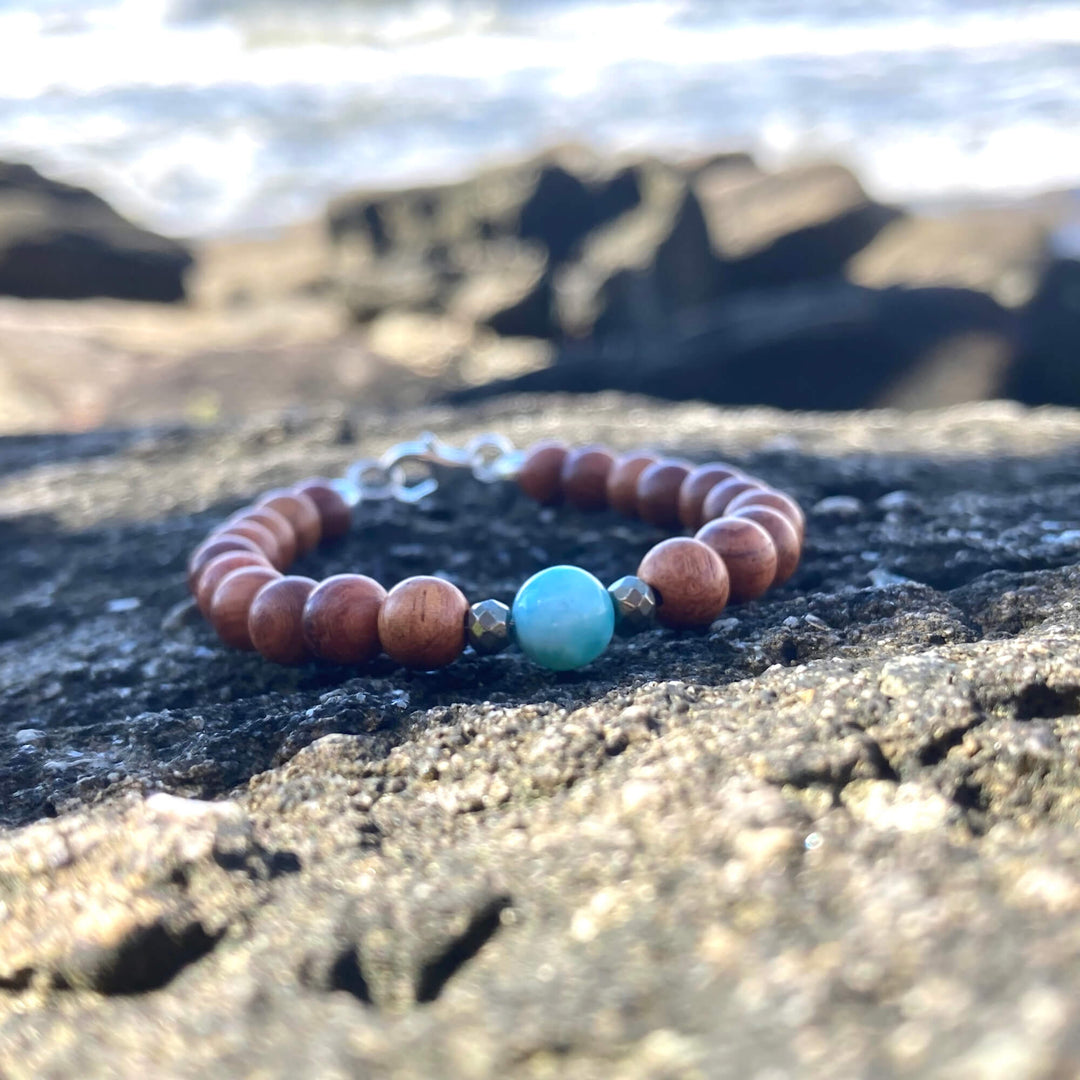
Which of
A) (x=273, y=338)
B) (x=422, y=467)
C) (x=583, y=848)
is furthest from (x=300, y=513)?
(x=273, y=338)

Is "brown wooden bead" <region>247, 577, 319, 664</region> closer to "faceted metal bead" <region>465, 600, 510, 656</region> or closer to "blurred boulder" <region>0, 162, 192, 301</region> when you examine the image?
"faceted metal bead" <region>465, 600, 510, 656</region>

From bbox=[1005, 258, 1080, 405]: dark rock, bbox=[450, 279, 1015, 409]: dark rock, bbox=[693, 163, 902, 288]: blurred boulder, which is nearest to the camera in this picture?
bbox=[450, 279, 1015, 409]: dark rock

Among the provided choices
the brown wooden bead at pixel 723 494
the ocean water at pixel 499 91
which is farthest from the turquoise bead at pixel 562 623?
the ocean water at pixel 499 91

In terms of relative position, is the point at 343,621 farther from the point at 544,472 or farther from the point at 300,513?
the point at 544,472

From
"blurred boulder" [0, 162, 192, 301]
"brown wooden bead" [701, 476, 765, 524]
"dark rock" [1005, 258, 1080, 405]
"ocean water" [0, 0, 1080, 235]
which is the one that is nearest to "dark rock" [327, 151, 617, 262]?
"blurred boulder" [0, 162, 192, 301]

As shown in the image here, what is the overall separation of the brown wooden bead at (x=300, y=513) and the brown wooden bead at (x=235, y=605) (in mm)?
326

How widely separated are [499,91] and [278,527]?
12.2 metres

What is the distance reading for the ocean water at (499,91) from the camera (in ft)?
34.6

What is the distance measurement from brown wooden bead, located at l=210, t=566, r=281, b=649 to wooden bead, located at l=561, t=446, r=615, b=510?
0.59 metres

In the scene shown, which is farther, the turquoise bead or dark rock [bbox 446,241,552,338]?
dark rock [bbox 446,241,552,338]

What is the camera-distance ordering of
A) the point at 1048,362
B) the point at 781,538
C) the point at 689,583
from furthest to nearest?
the point at 1048,362 < the point at 781,538 < the point at 689,583

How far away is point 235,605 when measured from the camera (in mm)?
1524

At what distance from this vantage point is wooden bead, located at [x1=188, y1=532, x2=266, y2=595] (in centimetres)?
171

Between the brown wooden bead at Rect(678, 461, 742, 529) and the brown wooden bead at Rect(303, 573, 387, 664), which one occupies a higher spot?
the brown wooden bead at Rect(678, 461, 742, 529)
